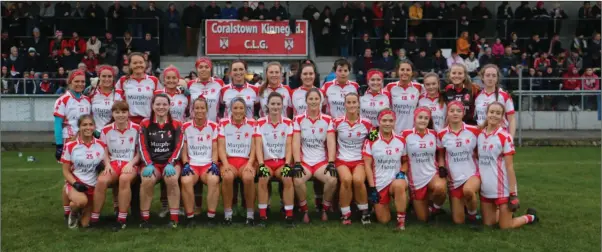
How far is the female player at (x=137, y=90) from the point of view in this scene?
8852 mm

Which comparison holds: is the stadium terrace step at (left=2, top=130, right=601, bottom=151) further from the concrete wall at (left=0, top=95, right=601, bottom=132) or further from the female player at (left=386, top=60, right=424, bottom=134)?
the female player at (left=386, top=60, right=424, bottom=134)

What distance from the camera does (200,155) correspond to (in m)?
8.41

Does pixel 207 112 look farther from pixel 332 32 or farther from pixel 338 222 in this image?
pixel 332 32

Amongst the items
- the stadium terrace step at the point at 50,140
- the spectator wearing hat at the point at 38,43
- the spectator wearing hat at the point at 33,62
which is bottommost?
the stadium terrace step at the point at 50,140

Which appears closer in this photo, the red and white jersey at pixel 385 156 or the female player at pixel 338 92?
the red and white jersey at pixel 385 156

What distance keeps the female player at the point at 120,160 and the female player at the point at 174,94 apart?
0.67m

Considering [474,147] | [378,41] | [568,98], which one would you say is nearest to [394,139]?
[474,147]

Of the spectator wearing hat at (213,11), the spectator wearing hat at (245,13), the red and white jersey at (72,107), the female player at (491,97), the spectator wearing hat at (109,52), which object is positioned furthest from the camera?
the spectator wearing hat at (213,11)

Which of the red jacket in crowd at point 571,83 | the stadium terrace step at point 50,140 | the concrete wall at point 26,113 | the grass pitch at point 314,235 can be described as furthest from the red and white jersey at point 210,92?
the red jacket in crowd at point 571,83

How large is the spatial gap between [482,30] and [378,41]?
367cm

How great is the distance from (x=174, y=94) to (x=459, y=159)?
351cm

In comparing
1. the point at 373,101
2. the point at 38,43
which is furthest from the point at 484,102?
the point at 38,43

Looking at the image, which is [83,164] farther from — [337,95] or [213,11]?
[213,11]

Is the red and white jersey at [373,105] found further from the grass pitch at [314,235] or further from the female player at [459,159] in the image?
the grass pitch at [314,235]
